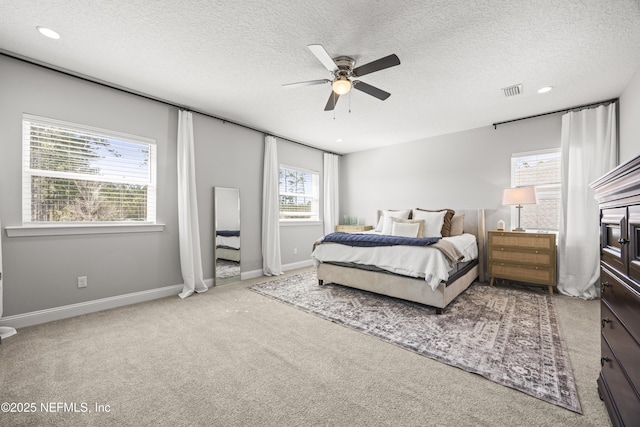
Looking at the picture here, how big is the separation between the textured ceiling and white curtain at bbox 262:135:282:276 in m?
1.21

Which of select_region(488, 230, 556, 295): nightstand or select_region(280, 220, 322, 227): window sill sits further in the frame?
select_region(280, 220, 322, 227): window sill

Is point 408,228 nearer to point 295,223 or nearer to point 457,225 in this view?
point 457,225

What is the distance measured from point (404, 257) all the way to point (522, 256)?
6.58 feet

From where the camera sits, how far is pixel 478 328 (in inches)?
96.6

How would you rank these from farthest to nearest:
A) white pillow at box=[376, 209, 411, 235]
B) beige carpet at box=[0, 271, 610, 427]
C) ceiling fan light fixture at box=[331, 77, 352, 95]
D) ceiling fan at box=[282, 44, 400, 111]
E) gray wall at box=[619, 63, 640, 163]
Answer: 1. white pillow at box=[376, 209, 411, 235]
2. gray wall at box=[619, 63, 640, 163]
3. ceiling fan light fixture at box=[331, 77, 352, 95]
4. ceiling fan at box=[282, 44, 400, 111]
5. beige carpet at box=[0, 271, 610, 427]

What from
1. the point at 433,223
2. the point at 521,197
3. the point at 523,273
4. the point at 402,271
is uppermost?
the point at 521,197

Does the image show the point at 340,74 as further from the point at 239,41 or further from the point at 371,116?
the point at 371,116

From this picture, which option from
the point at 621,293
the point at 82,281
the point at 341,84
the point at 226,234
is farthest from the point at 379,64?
the point at 82,281

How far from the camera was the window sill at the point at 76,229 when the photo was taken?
8.35 ft

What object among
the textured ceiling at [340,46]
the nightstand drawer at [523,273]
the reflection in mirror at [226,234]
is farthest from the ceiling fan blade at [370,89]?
the nightstand drawer at [523,273]

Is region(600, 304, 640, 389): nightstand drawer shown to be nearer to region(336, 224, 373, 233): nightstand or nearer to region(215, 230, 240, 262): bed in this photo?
region(215, 230, 240, 262): bed

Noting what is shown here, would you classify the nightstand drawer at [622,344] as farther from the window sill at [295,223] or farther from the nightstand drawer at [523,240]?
the window sill at [295,223]

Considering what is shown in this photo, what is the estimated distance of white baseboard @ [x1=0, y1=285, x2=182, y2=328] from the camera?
8.31 feet

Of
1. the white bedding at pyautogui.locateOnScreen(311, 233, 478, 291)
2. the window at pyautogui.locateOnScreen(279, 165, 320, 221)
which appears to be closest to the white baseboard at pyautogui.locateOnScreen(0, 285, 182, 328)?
the white bedding at pyautogui.locateOnScreen(311, 233, 478, 291)
